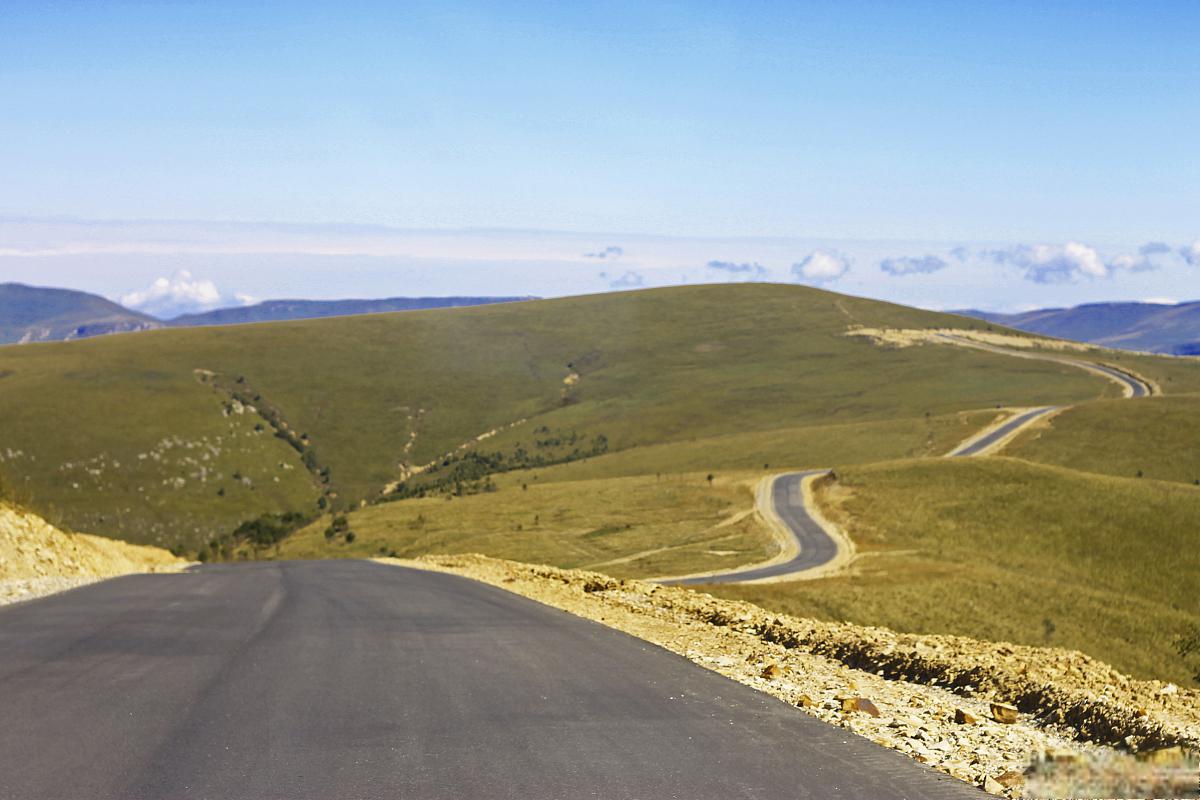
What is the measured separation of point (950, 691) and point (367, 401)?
15081 cm

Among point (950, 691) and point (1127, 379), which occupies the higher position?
point (1127, 379)

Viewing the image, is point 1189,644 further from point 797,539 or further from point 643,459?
point 643,459

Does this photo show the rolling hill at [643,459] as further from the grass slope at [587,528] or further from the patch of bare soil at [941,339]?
the patch of bare soil at [941,339]

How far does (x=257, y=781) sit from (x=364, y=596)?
49.1ft

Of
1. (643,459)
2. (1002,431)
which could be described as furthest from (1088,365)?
(643,459)

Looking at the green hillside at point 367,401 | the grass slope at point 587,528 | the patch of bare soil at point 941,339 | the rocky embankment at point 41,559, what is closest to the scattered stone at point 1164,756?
the rocky embankment at point 41,559

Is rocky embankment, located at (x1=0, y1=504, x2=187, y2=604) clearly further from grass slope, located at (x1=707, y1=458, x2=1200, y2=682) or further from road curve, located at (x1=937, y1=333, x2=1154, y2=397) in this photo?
road curve, located at (x1=937, y1=333, x2=1154, y2=397)

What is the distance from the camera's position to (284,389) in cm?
15525

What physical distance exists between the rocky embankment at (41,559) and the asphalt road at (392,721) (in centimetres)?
652

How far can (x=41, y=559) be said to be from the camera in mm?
26203

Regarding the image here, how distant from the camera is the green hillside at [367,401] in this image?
111750 millimetres

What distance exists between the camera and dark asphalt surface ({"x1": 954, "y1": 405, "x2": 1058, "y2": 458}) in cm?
8812

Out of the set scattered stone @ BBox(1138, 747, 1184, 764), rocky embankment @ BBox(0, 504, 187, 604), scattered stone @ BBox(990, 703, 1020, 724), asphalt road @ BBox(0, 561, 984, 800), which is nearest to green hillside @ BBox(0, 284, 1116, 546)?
rocky embankment @ BBox(0, 504, 187, 604)

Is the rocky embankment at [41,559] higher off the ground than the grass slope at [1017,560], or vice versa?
the rocky embankment at [41,559]
